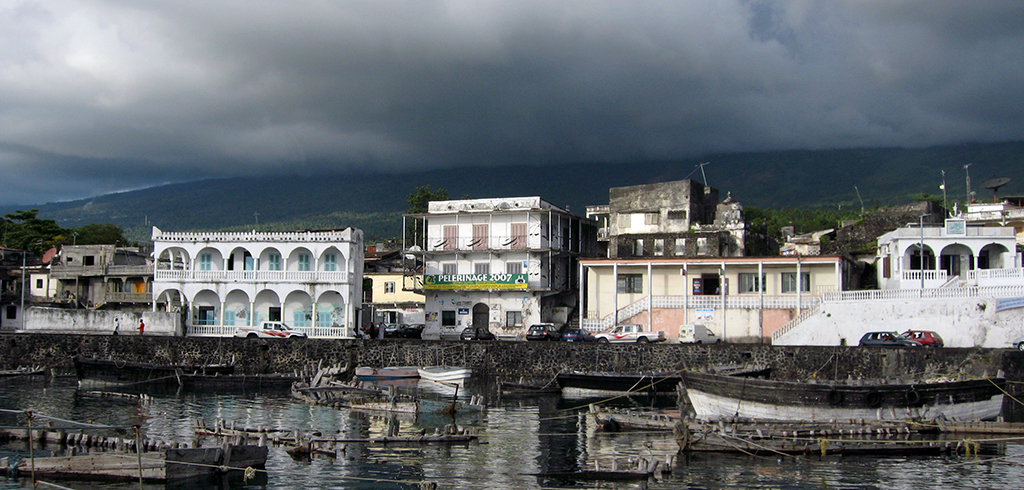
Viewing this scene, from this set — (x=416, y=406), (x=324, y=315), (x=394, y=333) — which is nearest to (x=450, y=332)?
(x=394, y=333)

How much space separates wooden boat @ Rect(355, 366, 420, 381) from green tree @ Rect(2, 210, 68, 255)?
51710mm

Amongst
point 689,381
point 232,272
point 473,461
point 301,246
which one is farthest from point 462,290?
point 473,461

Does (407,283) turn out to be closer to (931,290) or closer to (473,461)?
(931,290)

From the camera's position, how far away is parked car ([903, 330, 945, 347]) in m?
40.6

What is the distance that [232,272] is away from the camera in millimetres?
56906

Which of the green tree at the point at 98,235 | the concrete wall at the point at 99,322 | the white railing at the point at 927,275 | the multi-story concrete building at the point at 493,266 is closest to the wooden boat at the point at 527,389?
the multi-story concrete building at the point at 493,266

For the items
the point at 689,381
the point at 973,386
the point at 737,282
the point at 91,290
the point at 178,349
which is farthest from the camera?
the point at 91,290

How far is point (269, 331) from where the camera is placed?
171 feet

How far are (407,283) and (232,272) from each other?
56.5 feet

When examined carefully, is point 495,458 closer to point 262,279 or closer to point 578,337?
point 578,337

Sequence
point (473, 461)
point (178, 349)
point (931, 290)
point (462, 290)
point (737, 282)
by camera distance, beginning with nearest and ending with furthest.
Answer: point (473, 461), point (931, 290), point (178, 349), point (737, 282), point (462, 290)

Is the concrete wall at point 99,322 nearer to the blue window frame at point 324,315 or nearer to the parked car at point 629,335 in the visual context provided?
the blue window frame at point 324,315

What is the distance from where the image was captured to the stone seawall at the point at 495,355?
3895 centimetres

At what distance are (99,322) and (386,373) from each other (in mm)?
24432
